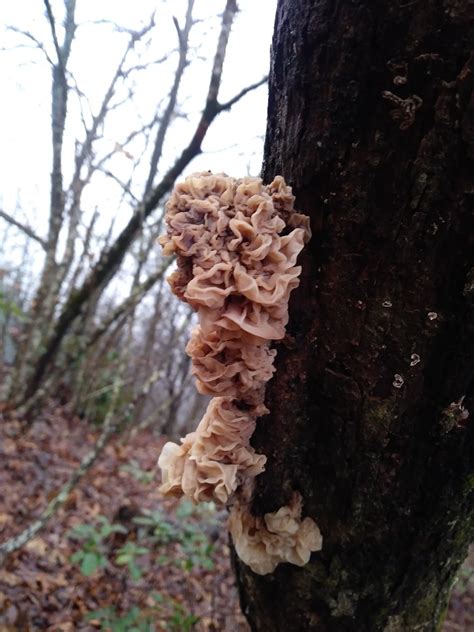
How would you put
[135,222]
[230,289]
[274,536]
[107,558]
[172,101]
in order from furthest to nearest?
[172,101]
[135,222]
[107,558]
[274,536]
[230,289]

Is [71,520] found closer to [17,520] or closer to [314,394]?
[17,520]

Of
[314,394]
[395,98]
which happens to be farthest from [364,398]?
[395,98]

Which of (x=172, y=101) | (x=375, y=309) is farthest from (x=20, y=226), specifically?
(x=375, y=309)

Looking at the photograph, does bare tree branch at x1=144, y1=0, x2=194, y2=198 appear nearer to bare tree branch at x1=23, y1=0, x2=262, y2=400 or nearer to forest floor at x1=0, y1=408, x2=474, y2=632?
bare tree branch at x1=23, y1=0, x2=262, y2=400

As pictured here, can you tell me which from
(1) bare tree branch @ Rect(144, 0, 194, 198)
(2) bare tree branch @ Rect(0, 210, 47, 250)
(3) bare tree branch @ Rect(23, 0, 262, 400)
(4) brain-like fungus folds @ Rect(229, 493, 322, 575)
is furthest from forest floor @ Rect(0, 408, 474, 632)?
(1) bare tree branch @ Rect(144, 0, 194, 198)

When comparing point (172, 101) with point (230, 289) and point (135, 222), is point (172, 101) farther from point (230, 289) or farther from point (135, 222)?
point (230, 289)
